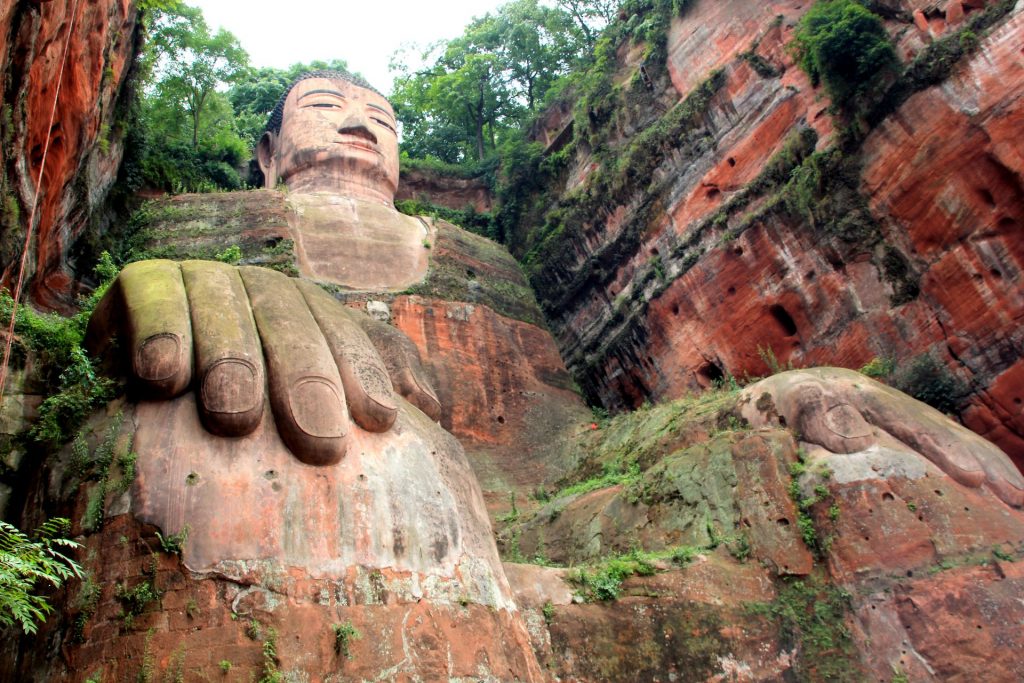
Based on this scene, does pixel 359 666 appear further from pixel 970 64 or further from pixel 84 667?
pixel 970 64

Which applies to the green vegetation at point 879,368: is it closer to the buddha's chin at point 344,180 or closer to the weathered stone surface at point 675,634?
the weathered stone surface at point 675,634

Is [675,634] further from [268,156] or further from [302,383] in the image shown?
[268,156]

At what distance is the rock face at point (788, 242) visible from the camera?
1123 centimetres

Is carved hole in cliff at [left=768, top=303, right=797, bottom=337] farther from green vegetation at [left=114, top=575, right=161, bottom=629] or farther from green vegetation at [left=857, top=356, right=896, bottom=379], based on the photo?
green vegetation at [left=114, top=575, right=161, bottom=629]

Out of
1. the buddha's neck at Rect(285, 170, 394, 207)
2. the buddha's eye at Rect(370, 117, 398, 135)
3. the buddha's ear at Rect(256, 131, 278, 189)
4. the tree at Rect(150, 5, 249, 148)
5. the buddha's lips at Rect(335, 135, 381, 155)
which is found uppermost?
the tree at Rect(150, 5, 249, 148)

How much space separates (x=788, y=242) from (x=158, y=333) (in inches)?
374

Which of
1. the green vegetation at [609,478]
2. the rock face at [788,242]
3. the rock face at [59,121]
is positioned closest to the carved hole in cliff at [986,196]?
the rock face at [788,242]

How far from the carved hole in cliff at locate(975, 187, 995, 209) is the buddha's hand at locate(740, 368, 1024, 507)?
306 centimetres

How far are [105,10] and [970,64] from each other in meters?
10.3

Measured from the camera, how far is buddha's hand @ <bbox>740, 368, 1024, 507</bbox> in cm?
907

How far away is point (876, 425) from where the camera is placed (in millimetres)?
9539

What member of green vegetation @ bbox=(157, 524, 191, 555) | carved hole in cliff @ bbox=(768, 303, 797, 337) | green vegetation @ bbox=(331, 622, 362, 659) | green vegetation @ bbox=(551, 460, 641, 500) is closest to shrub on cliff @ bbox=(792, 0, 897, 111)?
carved hole in cliff @ bbox=(768, 303, 797, 337)

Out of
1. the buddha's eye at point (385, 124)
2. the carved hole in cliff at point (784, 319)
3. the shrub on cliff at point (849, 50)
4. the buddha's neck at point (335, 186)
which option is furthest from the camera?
the buddha's eye at point (385, 124)

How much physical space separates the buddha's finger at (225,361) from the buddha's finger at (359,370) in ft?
2.18
